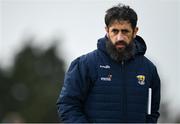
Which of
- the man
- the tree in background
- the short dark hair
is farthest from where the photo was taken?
the tree in background

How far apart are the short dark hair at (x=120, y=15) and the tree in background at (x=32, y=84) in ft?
130

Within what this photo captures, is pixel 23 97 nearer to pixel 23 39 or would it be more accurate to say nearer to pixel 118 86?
pixel 23 39

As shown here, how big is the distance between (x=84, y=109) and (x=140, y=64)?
74 cm

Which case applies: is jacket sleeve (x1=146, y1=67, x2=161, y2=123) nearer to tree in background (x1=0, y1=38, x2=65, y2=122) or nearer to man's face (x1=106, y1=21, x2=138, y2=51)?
man's face (x1=106, y1=21, x2=138, y2=51)

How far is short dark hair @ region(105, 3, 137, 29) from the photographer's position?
10820 millimetres

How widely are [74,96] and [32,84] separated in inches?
1911

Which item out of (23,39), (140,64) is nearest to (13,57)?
(23,39)

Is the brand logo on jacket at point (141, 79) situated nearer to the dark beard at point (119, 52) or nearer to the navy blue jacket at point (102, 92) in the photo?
the navy blue jacket at point (102, 92)

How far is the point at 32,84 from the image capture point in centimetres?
5916

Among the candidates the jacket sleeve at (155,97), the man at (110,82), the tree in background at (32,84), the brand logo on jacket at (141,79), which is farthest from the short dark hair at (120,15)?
the tree in background at (32,84)

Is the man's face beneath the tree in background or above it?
above

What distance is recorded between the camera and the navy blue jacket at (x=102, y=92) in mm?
→ 10695

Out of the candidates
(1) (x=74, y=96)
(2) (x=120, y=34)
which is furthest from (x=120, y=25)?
(1) (x=74, y=96)

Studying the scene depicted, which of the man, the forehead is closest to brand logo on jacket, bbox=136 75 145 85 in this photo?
the man
